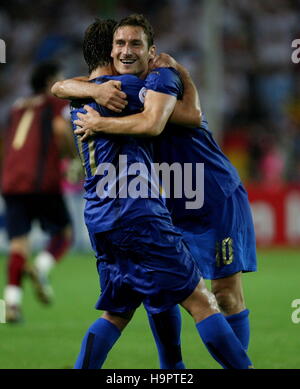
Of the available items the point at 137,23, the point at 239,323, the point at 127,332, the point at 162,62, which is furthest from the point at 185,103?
the point at 127,332

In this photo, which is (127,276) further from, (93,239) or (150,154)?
(150,154)

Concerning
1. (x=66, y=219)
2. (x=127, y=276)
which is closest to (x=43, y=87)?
(x=66, y=219)

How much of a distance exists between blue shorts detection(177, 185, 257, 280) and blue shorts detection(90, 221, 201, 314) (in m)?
0.65

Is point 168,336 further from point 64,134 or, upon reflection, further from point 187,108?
point 64,134

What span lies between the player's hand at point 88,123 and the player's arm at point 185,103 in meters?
0.36

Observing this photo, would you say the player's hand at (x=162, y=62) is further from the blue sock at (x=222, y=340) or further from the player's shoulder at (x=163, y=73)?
the blue sock at (x=222, y=340)

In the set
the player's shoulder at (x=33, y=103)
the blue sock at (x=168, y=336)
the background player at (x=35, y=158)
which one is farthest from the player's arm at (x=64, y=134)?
the blue sock at (x=168, y=336)

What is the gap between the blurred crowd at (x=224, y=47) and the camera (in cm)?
1847

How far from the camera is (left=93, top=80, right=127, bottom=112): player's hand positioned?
13.7ft

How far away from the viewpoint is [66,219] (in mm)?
8781

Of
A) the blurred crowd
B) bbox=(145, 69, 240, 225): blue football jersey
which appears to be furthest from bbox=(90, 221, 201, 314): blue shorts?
the blurred crowd

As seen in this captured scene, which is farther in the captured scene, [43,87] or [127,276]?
[43,87]

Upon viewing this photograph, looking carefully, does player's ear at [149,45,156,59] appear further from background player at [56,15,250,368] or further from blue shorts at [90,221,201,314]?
blue shorts at [90,221,201,314]

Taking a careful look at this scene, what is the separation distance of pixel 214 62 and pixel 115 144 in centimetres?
1246
